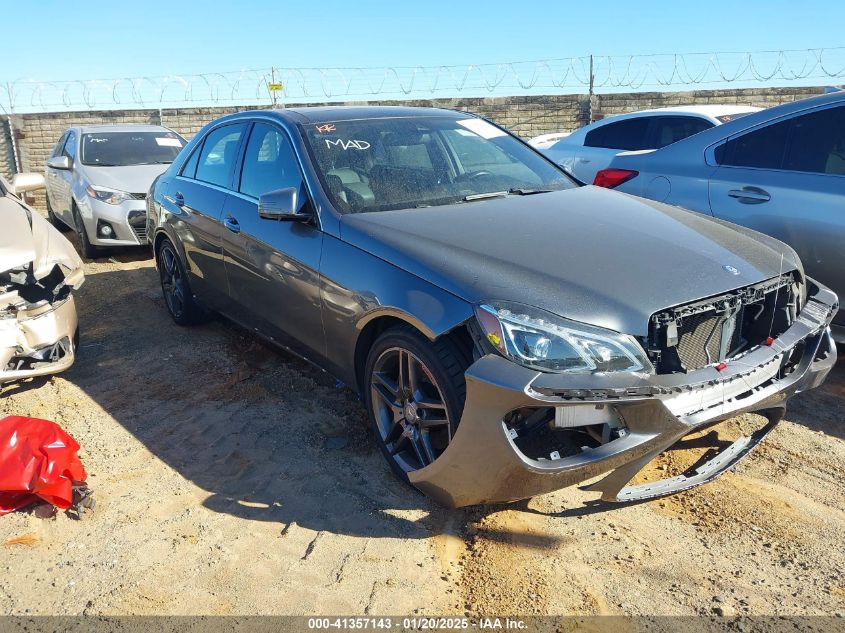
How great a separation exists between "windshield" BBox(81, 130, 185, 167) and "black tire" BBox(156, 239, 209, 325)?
4.06 meters

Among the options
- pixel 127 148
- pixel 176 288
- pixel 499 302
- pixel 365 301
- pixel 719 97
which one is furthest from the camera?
pixel 719 97

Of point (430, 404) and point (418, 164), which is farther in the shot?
point (418, 164)

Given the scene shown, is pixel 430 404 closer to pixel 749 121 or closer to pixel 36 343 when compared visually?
pixel 36 343

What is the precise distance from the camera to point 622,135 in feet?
27.8

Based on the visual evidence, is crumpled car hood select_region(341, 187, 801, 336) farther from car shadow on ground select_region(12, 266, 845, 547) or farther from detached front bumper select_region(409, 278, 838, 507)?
car shadow on ground select_region(12, 266, 845, 547)

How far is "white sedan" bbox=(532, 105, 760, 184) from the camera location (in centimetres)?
810

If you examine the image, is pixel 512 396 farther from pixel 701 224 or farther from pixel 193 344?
pixel 193 344

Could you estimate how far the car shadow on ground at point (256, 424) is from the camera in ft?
10.5

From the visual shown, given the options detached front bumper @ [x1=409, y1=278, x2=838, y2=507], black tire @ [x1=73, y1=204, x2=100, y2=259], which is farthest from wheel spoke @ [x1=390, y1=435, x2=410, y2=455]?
black tire @ [x1=73, y1=204, x2=100, y2=259]

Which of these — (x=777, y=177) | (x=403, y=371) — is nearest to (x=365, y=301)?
(x=403, y=371)

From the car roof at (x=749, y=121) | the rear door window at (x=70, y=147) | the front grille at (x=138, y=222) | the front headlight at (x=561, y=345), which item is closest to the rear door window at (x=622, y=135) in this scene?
the car roof at (x=749, y=121)

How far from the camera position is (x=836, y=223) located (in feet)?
13.4

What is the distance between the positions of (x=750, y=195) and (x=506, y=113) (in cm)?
1179

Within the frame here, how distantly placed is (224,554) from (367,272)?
4.31 feet
